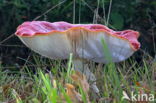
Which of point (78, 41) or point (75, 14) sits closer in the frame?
point (78, 41)

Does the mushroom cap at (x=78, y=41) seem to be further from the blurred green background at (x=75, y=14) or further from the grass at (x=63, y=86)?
the blurred green background at (x=75, y=14)

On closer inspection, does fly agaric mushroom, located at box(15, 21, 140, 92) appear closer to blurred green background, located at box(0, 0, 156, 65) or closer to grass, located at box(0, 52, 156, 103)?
grass, located at box(0, 52, 156, 103)

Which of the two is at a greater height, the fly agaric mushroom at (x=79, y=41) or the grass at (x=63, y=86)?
the fly agaric mushroom at (x=79, y=41)

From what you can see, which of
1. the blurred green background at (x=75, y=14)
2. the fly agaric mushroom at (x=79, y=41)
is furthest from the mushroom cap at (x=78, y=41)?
the blurred green background at (x=75, y=14)

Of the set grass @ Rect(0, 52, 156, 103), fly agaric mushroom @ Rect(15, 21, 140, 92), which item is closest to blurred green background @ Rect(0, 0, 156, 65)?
grass @ Rect(0, 52, 156, 103)

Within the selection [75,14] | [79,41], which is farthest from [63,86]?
[75,14]

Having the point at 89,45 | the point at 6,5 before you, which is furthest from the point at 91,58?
the point at 6,5

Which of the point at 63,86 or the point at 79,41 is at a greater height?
the point at 79,41

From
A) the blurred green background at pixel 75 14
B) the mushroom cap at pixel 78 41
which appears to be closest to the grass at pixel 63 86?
the mushroom cap at pixel 78 41

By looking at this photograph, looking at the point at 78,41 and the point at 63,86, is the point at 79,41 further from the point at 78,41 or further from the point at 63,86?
the point at 63,86

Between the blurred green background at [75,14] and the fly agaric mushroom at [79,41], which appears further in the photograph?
the blurred green background at [75,14]
